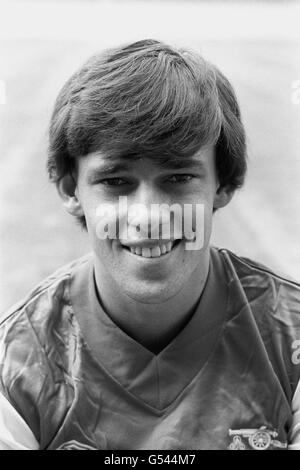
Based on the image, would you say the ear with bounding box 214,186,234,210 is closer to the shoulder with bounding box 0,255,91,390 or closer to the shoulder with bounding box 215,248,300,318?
the shoulder with bounding box 215,248,300,318

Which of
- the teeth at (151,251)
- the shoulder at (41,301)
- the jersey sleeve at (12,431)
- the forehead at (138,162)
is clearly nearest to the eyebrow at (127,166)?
the forehead at (138,162)

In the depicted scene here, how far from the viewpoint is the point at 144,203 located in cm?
86

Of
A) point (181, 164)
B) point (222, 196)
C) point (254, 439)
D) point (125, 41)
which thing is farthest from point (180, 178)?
point (254, 439)

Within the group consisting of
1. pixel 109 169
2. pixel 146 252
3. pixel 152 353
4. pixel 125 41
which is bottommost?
pixel 152 353

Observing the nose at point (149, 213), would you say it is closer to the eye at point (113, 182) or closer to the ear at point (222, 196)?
the eye at point (113, 182)

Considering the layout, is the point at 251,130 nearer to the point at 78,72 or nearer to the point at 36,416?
the point at 78,72

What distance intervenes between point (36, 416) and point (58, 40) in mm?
546

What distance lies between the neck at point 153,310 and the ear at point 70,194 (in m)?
0.08

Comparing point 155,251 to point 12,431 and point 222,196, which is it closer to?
point 222,196

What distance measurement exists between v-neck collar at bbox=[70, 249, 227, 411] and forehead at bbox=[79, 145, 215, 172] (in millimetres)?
200

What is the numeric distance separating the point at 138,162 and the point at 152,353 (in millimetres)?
284

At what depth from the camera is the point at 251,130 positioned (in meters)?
1.07

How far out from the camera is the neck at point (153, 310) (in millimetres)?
970

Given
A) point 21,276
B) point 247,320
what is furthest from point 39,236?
point 247,320
